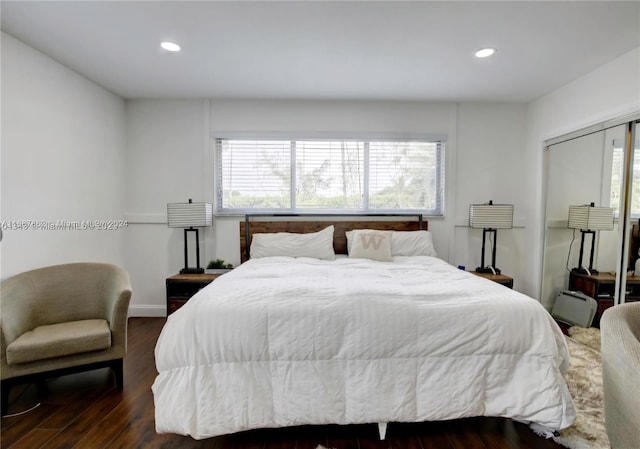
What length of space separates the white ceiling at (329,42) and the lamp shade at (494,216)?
4.10 feet

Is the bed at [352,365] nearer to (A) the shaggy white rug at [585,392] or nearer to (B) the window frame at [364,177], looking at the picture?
(A) the shaggy white rug at [585,392]

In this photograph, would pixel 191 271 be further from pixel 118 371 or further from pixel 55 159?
pixel 55 159

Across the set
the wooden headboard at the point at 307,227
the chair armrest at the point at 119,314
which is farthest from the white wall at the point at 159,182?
the chair armrest at the point at 119,314

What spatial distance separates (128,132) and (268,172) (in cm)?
170

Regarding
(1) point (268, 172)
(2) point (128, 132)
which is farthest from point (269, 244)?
(2) point (128, 132)

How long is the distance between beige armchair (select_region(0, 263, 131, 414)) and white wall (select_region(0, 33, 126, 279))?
0.29 metres

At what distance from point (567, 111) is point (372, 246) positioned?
239cm

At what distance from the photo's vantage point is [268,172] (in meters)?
3.62

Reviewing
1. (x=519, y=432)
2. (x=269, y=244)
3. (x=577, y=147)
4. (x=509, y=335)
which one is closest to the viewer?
(x=509, y=335)

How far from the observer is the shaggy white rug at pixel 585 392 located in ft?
5.13

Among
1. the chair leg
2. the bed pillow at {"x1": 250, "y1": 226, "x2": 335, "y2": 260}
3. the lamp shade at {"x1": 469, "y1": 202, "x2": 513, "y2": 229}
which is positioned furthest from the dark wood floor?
the lamp shade at {"x1": 469, "y1": 202, "x2": 513, "y2": 229}

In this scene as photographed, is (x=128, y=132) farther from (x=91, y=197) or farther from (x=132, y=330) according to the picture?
(x=132, y=330)

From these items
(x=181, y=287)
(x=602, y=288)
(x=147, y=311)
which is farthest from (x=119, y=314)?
(x=602, y=288)

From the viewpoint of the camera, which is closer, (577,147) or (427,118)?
(577,147)
